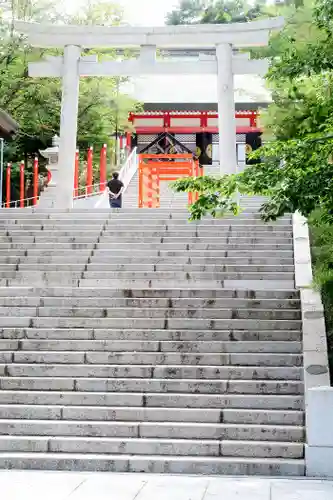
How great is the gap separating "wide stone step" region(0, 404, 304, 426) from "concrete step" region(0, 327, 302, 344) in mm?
1697

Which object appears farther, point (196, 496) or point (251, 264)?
point (251, 264)

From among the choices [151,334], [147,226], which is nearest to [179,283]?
[147,226]

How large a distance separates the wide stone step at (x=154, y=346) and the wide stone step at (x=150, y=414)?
137 cm

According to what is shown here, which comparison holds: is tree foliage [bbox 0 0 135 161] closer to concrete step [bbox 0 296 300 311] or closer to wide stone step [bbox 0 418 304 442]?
concrete step [bbox 0 296 300 311]

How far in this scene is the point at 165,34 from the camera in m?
20.1

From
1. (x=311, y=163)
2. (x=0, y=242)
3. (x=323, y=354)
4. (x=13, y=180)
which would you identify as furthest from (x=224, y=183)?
(x=13, y=180)

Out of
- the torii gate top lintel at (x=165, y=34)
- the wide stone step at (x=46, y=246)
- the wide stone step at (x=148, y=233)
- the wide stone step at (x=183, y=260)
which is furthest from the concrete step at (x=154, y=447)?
the torii gate top lintel at (x=165, y=34)

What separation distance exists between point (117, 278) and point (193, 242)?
7.36 ft

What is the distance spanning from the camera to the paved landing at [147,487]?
686cm

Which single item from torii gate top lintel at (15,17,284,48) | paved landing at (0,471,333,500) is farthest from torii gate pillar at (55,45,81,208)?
paved landing at (0,471,333,500)

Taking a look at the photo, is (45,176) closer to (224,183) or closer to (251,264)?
(251,264)

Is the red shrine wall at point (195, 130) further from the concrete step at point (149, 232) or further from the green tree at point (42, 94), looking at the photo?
the concrete step at point (149, 232)

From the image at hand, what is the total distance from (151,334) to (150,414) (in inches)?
74.7

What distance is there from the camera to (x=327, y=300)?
437 inches
